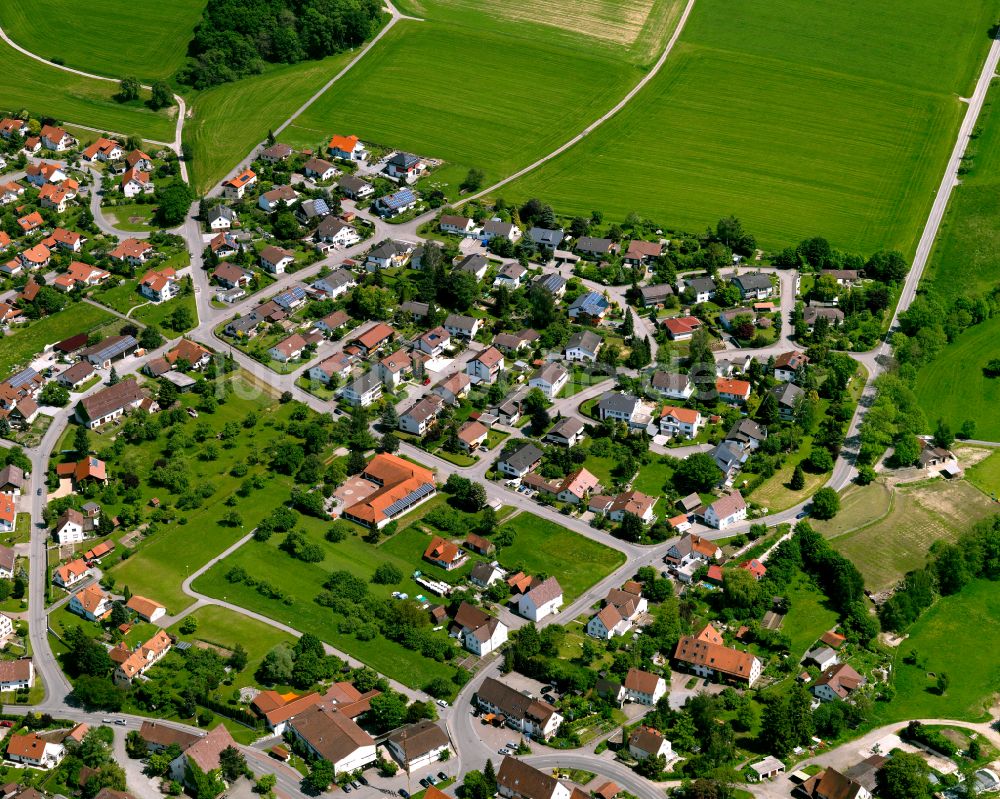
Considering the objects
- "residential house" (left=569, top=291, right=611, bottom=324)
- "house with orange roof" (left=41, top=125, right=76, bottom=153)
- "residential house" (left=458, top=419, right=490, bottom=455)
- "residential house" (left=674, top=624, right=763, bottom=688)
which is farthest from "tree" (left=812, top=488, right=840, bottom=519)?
"house with orange roof" (left=41, top=125, right=76, bottom=153)

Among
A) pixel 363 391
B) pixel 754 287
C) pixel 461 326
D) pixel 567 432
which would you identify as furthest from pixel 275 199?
pixel 754 287

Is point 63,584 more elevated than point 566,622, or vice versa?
point 566,622

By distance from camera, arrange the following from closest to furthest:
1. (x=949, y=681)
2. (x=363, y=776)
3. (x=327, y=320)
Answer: (x=363, y=776) < (x=949, y=681) < (x=327, y=320)

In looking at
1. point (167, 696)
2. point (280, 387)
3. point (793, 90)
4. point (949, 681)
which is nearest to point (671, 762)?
point (949, 681)

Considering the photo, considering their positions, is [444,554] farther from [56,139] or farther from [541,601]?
[56,139]

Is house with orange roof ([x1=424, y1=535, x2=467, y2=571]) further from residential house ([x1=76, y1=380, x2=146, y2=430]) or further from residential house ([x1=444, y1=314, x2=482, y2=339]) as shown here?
residential house ([x1=76, y1=380, x2=146, y2=430])

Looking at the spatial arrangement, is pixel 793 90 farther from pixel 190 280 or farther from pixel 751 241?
pixel 190 280
